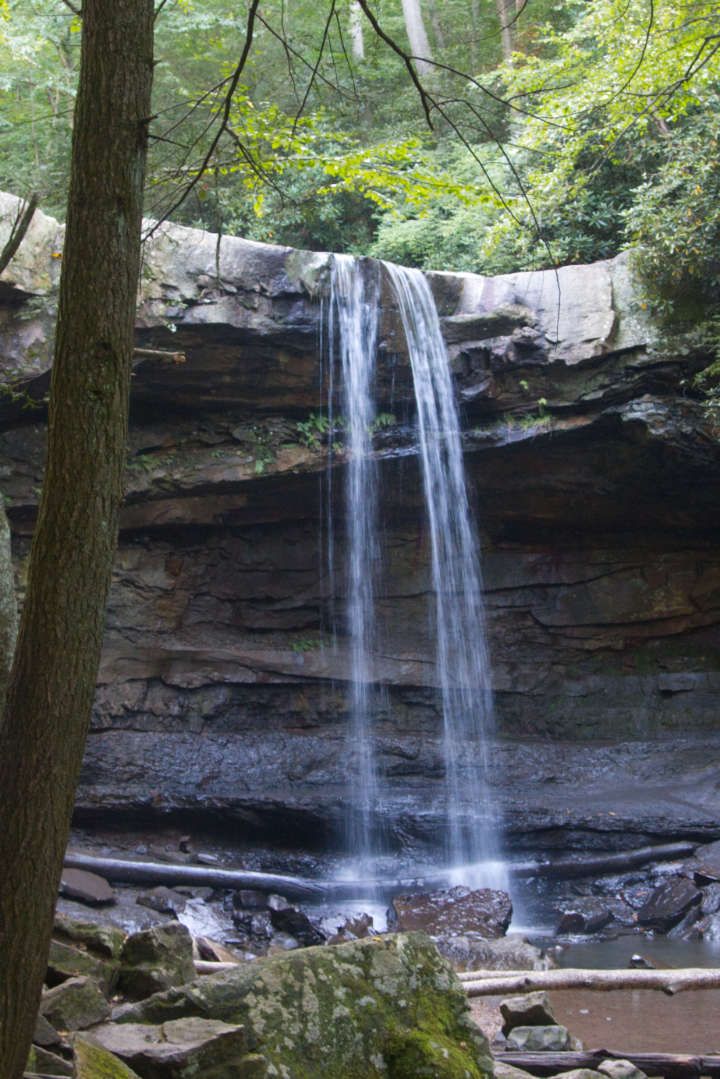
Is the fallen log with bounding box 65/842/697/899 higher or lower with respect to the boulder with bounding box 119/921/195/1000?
higher

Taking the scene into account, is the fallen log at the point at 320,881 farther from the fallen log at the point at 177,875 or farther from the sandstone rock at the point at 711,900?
the sandstone rock at the point at 711,900

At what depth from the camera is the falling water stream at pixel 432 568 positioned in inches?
420

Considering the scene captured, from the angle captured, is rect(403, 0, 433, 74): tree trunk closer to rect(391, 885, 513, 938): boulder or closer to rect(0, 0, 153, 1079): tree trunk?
rect(391, 885, 513, 938): boulder

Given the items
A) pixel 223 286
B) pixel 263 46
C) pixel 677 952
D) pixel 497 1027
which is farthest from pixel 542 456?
pixel 263 46

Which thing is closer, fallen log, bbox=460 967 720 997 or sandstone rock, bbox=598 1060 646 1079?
sandstone rock, bbox=598 1060 646 1079

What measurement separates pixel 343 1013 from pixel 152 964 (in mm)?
1508

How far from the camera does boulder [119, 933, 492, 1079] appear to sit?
9.07ft

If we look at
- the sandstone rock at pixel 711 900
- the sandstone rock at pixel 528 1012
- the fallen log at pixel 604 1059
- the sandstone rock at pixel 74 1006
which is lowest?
the fallen log at pixel 604 1059

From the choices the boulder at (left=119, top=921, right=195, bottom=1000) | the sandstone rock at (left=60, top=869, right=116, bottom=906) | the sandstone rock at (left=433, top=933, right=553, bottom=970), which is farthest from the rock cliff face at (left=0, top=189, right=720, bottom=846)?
the boulder at (left=119, top=921, right=195, bottom=1000)

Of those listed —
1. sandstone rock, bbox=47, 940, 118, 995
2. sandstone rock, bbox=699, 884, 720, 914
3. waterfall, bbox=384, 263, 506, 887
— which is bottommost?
sandstone rock, bbox=47, 940, 118, 995

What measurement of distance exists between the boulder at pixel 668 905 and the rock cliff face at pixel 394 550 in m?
1.38

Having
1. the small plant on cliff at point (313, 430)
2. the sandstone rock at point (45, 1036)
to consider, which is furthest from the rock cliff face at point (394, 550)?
the sandstone rock at point (45, 1036)

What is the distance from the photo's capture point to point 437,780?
1162 cm

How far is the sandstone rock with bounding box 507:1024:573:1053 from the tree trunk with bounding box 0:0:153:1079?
8.15 feet
